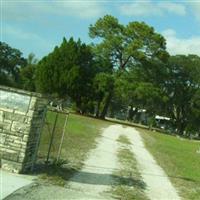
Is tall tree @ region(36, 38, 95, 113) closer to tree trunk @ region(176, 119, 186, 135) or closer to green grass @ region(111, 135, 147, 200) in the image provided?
tree trunk @ region(176, 119, 186, 135)

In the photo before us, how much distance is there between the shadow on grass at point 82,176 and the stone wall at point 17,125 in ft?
2.77

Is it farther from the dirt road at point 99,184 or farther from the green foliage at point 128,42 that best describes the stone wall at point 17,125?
the green foliage at point 128,42

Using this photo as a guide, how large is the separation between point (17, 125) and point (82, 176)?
2711 mm

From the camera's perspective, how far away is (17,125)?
1362 centimetres

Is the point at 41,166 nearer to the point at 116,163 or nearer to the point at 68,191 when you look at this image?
the point at 68,191

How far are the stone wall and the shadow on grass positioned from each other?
846mm

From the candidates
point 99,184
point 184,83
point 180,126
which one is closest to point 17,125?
point 99,184

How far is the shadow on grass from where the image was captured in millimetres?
14523

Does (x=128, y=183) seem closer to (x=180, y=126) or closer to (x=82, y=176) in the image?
(x=82, y=176)

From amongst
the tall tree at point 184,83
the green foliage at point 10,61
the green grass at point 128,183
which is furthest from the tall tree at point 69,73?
the green grass at point 128,183

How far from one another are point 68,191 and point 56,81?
57114 millimetres

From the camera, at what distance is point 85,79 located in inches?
2785

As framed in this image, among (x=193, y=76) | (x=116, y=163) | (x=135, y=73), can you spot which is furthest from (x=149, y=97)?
(x=116, y=163)

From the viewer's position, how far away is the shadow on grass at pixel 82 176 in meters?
14.5
